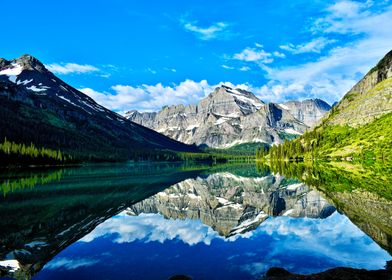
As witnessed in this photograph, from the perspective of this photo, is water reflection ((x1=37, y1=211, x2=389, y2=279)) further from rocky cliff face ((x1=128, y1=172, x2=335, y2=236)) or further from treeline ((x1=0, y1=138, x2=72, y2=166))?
treeline ((x1=0, y1=138, x2=72, y2=166))

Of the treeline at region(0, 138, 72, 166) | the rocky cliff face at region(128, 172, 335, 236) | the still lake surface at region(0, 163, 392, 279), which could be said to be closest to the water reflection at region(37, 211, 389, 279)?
the still lake surface at region(0, 163, 392, 279)

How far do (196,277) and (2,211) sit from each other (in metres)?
34.8

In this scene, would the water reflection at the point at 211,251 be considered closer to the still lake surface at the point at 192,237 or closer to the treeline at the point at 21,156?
the still lake surface at the point at 192,237

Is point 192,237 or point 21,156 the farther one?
point 21,156

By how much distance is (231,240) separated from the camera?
2992cm

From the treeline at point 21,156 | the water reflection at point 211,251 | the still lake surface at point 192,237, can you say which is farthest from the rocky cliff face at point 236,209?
the treeline at point 21,156

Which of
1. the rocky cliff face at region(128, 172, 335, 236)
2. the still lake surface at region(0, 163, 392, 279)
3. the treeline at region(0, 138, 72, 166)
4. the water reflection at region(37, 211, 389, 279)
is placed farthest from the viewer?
the treeline at region(0, 138, 72, 166)

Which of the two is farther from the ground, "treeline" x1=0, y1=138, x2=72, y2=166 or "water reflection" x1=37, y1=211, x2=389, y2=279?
"treeline" x1=0, y1=138, x2=72, y2=166

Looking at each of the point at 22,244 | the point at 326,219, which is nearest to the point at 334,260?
the point at 326,219

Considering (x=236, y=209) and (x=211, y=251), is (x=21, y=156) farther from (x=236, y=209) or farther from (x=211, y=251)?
(x=211, y=251)

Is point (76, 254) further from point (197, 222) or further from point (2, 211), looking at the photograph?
point (2, 211)

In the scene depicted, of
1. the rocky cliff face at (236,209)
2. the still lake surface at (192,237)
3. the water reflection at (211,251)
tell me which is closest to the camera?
the water reflection at (211,251)

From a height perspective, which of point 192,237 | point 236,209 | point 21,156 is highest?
point 21,156

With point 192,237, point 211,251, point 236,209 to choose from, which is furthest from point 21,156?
point 211,251
